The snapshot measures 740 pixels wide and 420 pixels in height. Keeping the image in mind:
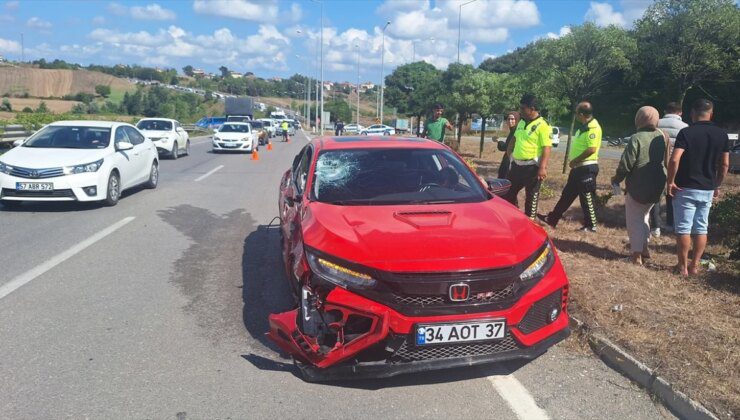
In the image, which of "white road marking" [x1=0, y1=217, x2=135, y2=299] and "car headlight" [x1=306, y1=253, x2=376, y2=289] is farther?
"white road marking" [x1=0, y1=217, x2=135, y2=299]

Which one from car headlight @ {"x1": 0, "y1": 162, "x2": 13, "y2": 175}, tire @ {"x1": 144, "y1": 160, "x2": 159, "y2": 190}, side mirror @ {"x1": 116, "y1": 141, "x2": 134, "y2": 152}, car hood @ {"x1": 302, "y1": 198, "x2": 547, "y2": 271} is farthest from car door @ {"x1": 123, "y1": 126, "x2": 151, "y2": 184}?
car hood @ {"x1": 302, "y1": 198, "x2": 547, "y2": 271}

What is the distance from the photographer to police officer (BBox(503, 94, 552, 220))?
7.74 meters

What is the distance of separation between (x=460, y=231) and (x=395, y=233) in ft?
1.51

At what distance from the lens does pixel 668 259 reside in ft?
22.5

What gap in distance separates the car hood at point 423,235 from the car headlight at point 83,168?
21.4 feet

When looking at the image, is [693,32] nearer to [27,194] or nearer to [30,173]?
[30,173]

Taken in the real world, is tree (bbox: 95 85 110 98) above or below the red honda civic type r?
above

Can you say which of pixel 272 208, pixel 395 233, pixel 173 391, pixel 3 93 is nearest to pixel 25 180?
pixel 272 208

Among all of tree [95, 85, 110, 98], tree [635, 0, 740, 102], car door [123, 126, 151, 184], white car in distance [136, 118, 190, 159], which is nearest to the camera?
car door [123, 126, 151, 184]

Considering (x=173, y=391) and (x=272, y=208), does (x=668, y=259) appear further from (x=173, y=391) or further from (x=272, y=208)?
(x=272, y=208)

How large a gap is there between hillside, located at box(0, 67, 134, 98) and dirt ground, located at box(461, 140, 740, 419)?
9959 cm

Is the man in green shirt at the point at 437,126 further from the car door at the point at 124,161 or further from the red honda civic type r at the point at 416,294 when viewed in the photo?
the red honda civic type r at the point at 416,294

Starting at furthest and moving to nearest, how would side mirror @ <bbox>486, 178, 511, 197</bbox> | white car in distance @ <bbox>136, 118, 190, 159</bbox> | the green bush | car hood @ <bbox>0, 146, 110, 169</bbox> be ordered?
white car in distance @ <bbox>136, 118, 190, 159</bbox> < car hood @ <bbox>0, 146, 110, 169</bbox> < the green bush < side mirror @ <bbox>486, 178, 511, 197</bbox>

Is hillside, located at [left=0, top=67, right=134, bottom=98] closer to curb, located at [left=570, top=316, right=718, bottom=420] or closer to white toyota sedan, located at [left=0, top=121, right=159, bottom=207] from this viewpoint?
white toyota sedan, located at [left=0, top=121, right=159, bottom=207]
